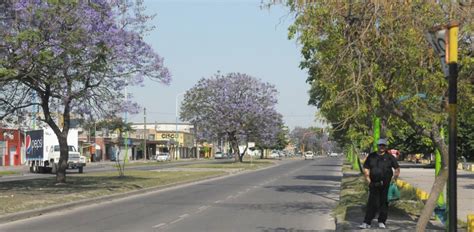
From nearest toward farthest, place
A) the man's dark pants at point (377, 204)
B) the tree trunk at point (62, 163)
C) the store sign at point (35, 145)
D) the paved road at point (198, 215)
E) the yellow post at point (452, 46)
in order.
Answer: the yellow post at point (452, 46) → the man's dark pants at point (377, 204) → the paved road at point (198, 215) → the tree trunk at point (62, 163) → the store sign at point (35, 145)

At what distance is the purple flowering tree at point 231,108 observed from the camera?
6475 cm

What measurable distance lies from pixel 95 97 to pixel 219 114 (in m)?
38.4

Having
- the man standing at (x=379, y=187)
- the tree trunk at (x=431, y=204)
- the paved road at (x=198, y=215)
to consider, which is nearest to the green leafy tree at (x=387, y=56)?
the tree trunk at (x=431, y=204)

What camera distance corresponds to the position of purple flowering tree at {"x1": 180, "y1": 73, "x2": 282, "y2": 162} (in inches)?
2549

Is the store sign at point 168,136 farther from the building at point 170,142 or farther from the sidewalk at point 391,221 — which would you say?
the sidewalk at point 391,221

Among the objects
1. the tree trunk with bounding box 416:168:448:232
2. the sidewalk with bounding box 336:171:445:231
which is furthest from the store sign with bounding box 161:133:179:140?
the tree trunk with bounding box 416:168:448:232

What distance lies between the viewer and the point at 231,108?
2542 inches

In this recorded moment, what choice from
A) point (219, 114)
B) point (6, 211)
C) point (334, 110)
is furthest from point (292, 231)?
point (219, 114)

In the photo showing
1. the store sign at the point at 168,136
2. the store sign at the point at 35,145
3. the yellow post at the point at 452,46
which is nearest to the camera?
the yellow post at the point at 452,46

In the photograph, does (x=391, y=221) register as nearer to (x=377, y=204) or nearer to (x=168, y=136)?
(x=377, y=204)

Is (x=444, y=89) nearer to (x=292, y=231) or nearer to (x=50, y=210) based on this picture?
(x=292, y=231)

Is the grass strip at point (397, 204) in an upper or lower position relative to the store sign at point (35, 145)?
lower

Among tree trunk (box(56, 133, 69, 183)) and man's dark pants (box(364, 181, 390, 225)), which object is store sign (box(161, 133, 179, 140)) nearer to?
tree trunk (box(56, 133, 69, 183))

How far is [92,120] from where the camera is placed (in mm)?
28469
